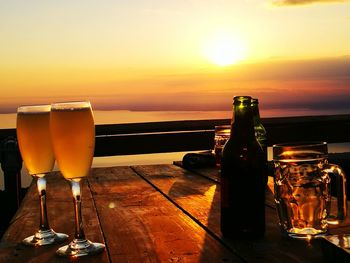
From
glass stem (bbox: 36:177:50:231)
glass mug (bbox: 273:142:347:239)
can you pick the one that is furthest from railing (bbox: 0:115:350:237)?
glass mug (bbox: 273:142:347:239)

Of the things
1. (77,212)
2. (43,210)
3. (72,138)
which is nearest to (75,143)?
(72,138)

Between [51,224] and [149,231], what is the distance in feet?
1.10

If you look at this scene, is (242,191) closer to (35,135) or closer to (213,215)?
(213,215)

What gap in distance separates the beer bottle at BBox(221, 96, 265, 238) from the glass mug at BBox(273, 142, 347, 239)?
0.19 ft

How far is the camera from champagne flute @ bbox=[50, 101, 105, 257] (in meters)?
1.24

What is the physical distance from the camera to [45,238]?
135cm

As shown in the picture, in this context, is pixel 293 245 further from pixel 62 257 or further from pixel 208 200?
pixel 208 200

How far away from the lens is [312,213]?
1.28 meters

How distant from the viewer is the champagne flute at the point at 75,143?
1240mm

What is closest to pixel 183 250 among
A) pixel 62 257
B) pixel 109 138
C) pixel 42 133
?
pixel 62 257

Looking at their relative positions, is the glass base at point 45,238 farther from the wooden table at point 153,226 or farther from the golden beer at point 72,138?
the golden beer at point 72,138

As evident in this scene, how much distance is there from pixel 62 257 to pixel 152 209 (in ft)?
1.72

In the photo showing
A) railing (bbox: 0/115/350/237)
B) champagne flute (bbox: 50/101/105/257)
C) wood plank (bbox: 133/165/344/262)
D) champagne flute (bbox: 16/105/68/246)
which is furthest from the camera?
railing (bbox: 0/115/350/237)

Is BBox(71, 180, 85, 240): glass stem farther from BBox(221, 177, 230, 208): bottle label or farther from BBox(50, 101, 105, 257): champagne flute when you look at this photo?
BBox(221, 177, 230, 208): bottle label
